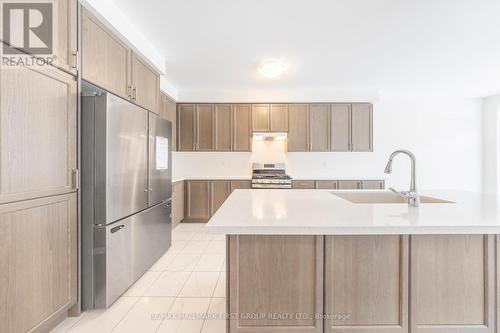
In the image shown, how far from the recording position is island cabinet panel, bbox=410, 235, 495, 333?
1362mm

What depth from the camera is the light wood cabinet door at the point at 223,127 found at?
15.6ft

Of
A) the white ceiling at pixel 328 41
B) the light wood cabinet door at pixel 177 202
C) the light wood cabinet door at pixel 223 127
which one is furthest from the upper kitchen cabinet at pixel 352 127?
the light wood cabinet door at pixel 177 202

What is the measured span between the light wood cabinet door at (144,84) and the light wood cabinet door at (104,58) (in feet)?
0.40

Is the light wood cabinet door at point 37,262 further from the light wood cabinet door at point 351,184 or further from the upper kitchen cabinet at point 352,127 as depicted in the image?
the upper kitchen cabinet at point 352,127

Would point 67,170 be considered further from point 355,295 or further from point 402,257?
point 402,257

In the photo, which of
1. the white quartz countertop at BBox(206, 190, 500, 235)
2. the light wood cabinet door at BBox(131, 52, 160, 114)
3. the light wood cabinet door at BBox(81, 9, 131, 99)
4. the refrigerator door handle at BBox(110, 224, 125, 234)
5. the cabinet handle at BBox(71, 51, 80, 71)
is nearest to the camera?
the white quartz countertop at BBox(206, 190, 500, 235)

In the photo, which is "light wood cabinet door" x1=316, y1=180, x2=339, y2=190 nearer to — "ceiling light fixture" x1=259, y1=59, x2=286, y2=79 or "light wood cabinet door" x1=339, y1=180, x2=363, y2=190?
"light wood cabinet door" x1=339, y1=180, x2=363, y2=190

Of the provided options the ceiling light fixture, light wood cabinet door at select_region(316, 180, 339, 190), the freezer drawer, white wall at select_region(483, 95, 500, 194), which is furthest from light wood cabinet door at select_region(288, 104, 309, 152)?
white wall at select_region(483, 95, 500, 194)

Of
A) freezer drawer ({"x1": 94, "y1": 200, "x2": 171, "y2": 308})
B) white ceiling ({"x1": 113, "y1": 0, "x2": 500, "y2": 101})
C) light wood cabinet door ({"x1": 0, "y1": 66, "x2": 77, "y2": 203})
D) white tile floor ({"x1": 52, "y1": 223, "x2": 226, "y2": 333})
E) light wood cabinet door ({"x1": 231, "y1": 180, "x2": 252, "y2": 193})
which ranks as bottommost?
white tile floor ({"x1": 52, "y1": 223, "x2": 226, "y2": 333})

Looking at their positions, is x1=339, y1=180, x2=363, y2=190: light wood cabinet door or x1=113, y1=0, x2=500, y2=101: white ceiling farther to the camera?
x1=339, y1=180, x2=363, y2=190: light wood cabinet door

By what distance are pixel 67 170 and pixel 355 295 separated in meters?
1.97

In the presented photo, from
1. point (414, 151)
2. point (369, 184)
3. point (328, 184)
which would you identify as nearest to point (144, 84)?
point (328, 184)

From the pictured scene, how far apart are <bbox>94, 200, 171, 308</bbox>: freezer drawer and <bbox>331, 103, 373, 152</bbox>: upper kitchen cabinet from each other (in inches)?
128

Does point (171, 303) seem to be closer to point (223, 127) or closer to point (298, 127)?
point (223, 127)
